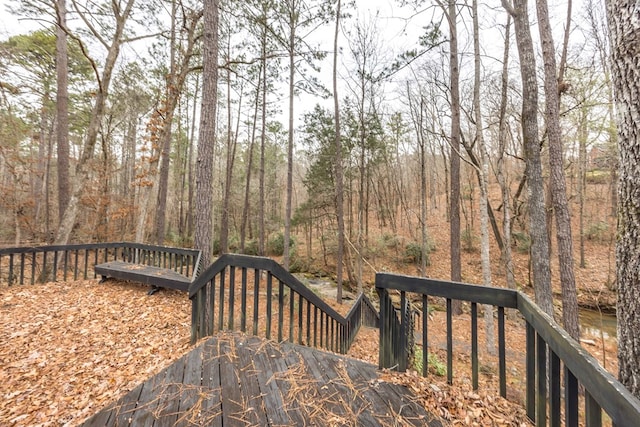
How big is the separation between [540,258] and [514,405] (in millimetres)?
3836

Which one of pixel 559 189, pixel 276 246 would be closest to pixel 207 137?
pixel 559 189

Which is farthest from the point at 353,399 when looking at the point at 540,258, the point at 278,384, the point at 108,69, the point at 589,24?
the point at 589,24

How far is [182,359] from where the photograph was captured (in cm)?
225

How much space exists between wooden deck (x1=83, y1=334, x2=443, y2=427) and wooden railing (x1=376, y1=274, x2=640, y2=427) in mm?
385

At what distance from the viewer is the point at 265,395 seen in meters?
1.80

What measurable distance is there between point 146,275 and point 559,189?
7555 millimetres

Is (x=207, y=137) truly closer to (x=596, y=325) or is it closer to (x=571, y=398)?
(x=571, y=398)

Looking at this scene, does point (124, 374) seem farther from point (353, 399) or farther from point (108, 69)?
point (108, 69)

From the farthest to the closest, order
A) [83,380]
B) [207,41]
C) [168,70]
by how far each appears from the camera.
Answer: [168,70], [207,41], [83,380]

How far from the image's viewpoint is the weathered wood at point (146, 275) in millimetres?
4168

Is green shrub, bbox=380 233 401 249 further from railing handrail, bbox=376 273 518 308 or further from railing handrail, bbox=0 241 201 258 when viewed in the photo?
railing handrail, bbox=376 273 518 308

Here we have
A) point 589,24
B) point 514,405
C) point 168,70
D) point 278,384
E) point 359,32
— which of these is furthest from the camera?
point 359,32

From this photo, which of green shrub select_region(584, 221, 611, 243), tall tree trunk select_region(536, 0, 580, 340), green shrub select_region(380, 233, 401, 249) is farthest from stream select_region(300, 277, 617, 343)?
green shrub select_region(380, 233, 401, 249)

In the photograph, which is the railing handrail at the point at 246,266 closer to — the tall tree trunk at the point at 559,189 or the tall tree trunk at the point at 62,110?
the tall tree trunk at the point at 559,189
